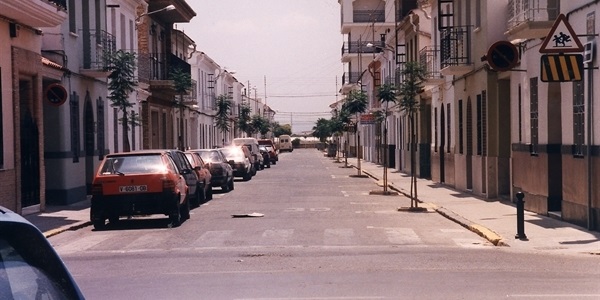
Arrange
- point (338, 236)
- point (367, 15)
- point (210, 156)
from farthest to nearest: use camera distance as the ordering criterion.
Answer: point (367, 15) → point (210, 156) → point (338, 236)

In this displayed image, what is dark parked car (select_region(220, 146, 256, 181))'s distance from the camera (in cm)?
4138

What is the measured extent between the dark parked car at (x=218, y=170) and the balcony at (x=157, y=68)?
510 cm

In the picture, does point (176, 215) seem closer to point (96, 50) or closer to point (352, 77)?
point (96, 50)

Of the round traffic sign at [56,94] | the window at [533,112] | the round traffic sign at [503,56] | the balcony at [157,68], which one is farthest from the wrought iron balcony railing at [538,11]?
the balcony at [157,68]

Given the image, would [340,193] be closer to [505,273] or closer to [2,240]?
[505,273]

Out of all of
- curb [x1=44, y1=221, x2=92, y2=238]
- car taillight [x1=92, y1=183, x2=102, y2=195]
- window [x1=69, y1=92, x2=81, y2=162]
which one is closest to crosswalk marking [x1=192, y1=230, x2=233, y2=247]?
car taillight [x1=92, y1=183, x2=102, y2=195]

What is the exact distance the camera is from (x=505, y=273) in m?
11.5

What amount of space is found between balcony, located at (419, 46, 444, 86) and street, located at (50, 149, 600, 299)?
1314 centimetres

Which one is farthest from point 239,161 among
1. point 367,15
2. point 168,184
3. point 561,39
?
point 367,15

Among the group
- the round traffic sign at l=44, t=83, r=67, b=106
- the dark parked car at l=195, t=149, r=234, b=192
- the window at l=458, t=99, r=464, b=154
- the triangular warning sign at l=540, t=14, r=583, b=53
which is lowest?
the dark parked car at l=195, t=149, r=234, b=192

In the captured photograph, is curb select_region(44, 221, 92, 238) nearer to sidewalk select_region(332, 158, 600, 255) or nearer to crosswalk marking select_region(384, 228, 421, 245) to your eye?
crosswalk marking select_region(384, 228, 421, 245)

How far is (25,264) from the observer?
10.9ft

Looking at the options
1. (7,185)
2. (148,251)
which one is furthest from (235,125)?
(148,251)

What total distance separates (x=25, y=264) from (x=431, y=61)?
3370 centimetres
